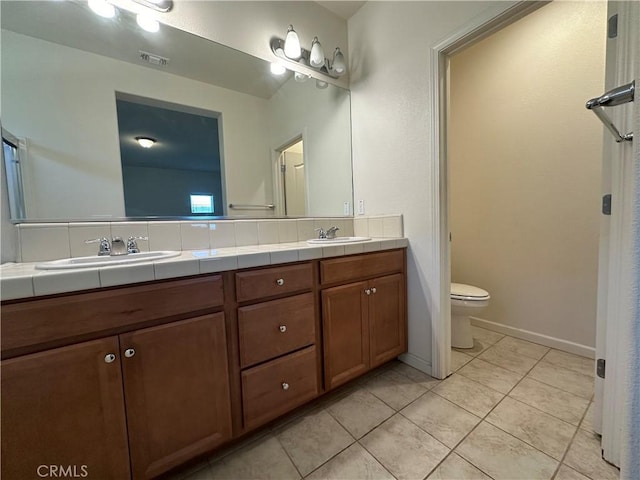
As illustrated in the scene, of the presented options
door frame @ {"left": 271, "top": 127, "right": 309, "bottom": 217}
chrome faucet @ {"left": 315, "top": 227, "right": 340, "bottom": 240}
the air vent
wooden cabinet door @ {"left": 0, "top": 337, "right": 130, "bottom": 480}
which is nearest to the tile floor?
wooden cabinet door @ {"left": 0, "top": 337, "right": 130, "bottom": 480}

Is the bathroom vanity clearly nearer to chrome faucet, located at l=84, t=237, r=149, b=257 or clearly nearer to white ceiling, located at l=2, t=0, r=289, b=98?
chrome faucet, located at l=84, t=237, r=149, b=257

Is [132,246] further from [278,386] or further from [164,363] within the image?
[278,386]

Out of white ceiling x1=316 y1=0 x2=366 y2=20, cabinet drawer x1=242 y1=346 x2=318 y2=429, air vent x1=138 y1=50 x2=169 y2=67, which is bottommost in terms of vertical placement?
cabinet drawer x1=242 y1=346 x2=318 y2=429

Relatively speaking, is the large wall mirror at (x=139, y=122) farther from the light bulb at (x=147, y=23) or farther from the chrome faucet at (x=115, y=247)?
the chrome faucet at (x=115, y=247)

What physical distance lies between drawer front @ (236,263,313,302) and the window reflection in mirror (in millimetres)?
660

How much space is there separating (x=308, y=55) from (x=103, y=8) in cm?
115

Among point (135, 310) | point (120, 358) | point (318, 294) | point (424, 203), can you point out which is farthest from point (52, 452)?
point (424, 203)

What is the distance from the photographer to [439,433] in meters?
1.19

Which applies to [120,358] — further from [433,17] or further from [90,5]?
[433,17]

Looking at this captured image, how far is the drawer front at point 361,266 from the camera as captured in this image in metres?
1.35

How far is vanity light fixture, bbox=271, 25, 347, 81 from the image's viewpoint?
1.69 m

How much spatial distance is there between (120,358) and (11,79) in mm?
1287

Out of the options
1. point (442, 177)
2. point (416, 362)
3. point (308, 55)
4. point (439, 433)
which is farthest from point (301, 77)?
point (439, 433)

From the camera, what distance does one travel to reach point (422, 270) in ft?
5.47
